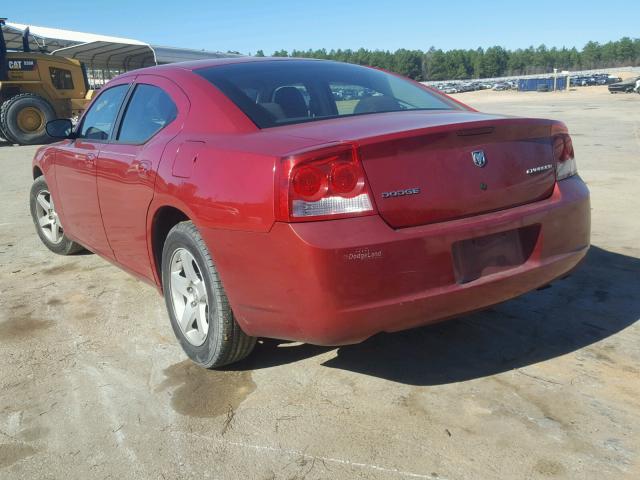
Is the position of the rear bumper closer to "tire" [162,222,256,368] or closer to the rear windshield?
"tire" [162,222,256,368]

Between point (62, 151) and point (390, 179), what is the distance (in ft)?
10.2

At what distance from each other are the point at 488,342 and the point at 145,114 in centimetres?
233

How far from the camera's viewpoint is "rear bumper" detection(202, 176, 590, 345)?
2.29m

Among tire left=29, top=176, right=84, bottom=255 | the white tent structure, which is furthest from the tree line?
tire left=29, top=176, right=84, bottom=255

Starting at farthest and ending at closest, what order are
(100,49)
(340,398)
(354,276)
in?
(100,49)
(340,398)
(354,276)

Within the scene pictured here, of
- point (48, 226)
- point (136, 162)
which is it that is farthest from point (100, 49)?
point (136, 162)

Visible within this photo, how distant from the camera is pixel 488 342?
320 centimetres

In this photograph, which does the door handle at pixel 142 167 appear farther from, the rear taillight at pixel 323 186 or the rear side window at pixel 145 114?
the rear taillight at pixel 323 186

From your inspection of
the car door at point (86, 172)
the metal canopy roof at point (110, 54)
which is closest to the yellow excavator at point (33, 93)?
the metal canopy roof at point (110, 54)

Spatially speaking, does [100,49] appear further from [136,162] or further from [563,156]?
[563,156]

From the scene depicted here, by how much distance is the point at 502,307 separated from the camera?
3666 millimetres

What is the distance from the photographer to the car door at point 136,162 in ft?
10.5

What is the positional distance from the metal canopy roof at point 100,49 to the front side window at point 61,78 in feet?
19.2

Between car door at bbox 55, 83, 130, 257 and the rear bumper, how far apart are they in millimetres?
1659
